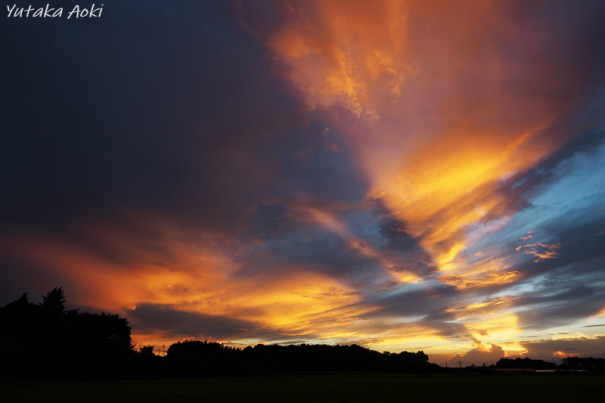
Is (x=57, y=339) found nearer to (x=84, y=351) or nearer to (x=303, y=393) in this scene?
(x=84, y=351)

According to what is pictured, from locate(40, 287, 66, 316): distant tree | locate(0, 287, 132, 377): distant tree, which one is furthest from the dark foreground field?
locate(40, 287, 66, 316): distant tree

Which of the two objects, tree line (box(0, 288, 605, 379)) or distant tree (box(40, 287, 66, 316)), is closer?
tree line (box(0, 288, 605, 379))

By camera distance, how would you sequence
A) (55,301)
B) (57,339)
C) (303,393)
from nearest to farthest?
(303,393)
(57,339)
(55,301)

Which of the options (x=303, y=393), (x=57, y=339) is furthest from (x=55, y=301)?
(x=303, y=393)

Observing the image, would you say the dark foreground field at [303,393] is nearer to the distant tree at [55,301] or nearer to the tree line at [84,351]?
the tree line at [84,351]

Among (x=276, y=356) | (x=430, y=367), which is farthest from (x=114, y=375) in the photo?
(x=430, y=367)

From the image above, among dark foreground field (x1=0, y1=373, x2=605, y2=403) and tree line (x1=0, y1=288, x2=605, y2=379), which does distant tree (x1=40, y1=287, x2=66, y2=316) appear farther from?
dark foreground field (x1=0, y1=373, x2=605, y2=403)

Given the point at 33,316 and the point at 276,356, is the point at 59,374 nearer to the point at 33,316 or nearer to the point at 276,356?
the point at 33,316

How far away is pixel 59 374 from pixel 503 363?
168 m

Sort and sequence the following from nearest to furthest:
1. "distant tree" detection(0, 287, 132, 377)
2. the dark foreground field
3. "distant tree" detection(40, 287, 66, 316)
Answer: the dark foreground field < "distant tree" detection(0, 287, 132, 377) < "distant tree" detection(40, 287, 66, 316)

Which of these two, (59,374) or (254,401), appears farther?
(59,374)

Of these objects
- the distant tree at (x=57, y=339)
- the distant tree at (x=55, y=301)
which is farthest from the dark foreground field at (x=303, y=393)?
the distant tree at (x=55, y=301)

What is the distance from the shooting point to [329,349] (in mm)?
143875

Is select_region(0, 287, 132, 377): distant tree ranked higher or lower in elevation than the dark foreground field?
higher
